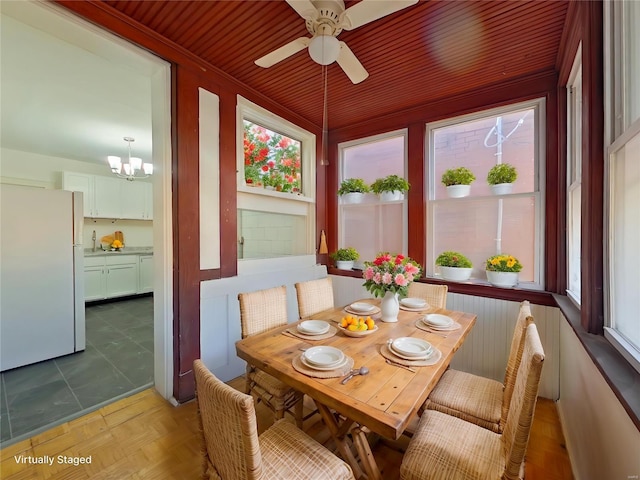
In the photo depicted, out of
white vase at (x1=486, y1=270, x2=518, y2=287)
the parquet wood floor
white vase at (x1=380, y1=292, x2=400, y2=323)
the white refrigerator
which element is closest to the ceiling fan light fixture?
white vase at (x1=380, y1=292, x2=400, y2=323)

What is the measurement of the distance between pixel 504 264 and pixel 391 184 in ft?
4.36

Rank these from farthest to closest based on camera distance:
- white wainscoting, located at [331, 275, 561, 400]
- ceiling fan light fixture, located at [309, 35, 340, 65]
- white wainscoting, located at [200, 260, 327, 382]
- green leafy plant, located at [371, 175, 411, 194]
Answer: green leafy plant, located at [371, 175, 411, 194], white wainscoting, located at [200, 260, 327, 382], white wainscoting, located at [331, 275, 561, 400], ceiling fan light fixture, located at [309, 35, 340, 65]

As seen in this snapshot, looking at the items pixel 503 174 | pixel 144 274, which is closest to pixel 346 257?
pixel 503 174

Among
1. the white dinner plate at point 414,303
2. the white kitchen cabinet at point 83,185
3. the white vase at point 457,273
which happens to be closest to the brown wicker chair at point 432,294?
the white dinner plate at point 414,303

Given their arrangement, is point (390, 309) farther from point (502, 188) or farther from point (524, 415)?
point (502, 188)

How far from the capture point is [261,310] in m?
1.88

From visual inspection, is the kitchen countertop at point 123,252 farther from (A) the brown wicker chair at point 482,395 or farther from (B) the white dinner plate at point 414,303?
(A) the brown wicker chair at point 482,395

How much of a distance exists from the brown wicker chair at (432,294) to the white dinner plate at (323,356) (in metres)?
1.25

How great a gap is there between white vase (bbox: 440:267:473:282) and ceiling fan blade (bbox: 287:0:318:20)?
2321 mm

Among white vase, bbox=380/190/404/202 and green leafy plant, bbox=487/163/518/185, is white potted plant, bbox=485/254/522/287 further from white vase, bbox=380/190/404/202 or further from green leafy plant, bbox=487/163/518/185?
white vase, bbox=380/190/404/202

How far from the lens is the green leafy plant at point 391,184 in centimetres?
285

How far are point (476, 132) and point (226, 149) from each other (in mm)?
2463

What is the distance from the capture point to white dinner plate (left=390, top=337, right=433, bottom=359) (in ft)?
4.14

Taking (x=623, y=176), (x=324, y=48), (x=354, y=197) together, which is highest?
(x=324, y=48)
